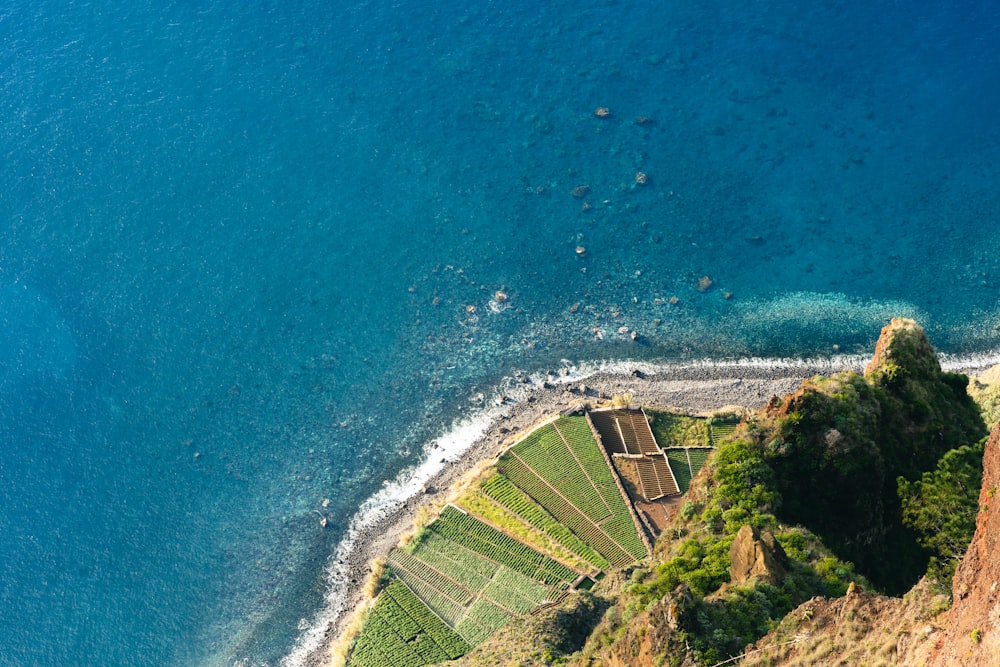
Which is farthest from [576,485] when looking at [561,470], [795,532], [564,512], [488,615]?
[795,532]

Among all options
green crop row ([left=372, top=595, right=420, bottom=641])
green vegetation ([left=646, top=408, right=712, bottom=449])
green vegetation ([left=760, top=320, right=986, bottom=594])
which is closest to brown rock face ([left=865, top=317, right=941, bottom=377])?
green vegetation ([left=760, top=320, right=986, bottom=594])

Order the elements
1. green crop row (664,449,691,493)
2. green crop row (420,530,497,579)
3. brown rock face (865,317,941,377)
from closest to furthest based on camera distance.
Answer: brown rock face (865,317,941,377) → green crop row (420,530,497,579) → green crop row (664,449,691,493)

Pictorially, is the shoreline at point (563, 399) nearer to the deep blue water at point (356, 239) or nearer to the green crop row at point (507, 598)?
the deep blue water at point (356, 239)

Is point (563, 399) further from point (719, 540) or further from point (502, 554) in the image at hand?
point (719, 540)

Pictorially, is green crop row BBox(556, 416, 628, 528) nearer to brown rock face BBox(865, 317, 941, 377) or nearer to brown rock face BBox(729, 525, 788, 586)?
brown rock face BBox(729, 525, 788, 586)

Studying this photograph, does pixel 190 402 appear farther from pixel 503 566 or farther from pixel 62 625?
pixel 503 566

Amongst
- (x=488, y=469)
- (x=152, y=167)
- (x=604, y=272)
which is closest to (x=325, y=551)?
(x=488, y=469)
